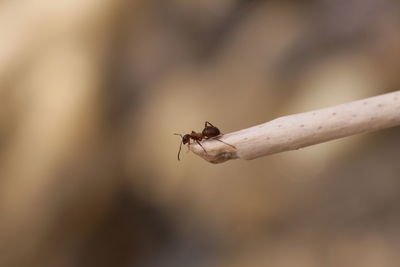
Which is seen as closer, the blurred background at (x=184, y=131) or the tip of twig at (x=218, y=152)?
the tip of twig at (x=218, y=152)

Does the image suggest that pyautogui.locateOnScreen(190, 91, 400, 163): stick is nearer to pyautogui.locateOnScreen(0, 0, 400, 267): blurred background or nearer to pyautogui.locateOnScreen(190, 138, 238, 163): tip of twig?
pyautogui.locateOnScreen(190, 138, 238, 163): tip of twig

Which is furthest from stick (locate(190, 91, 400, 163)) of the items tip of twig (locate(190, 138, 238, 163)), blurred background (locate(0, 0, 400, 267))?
blurred background (locate(0, 0, 400, 267))

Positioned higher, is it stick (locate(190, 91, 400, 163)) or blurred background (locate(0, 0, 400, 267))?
blurred background (locate(0, 0, 400, 267))

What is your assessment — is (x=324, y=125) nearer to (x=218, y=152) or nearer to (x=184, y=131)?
(x=218, y=152)

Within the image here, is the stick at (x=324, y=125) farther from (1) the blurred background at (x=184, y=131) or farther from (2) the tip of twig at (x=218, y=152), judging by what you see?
(1) the blurred background at (x=184, y=131)

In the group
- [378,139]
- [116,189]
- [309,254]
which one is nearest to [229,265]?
[309,254]

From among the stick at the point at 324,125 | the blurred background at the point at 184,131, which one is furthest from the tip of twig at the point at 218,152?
the blurred background at the point at 184,131

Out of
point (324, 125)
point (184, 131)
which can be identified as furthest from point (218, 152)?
point (184, 131)

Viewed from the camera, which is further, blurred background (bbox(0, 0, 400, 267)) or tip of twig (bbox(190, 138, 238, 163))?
blurred background (bbox(0, 0, 400, 267))
